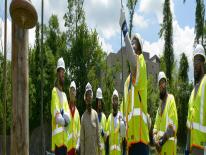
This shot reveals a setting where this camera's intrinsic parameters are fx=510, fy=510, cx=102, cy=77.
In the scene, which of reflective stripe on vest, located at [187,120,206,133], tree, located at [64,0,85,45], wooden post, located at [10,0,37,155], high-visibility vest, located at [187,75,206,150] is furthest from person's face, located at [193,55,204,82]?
tree, located at [64,0,85,45]

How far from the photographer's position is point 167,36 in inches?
1512

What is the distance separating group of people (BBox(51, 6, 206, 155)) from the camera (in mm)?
6223

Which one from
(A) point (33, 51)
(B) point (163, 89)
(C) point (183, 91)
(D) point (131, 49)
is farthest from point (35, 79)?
(D) point (131, 49)

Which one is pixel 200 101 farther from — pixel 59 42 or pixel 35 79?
pixel 59 42

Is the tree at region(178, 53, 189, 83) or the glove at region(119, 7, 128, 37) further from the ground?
the tree at region(178, 53, 189, 83)

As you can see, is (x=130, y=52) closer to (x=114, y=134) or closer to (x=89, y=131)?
(x=89, y=131)

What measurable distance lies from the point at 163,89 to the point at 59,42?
2511 centimetres

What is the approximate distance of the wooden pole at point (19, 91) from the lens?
521 centimetres

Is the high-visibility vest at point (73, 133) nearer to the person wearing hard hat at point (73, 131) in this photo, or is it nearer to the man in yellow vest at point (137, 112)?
the person wearing hard hat at point (73, 131)

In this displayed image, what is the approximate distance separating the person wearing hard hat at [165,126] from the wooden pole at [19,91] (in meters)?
3.06

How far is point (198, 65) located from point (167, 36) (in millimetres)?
32084

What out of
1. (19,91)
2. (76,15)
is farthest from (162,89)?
(76,15)

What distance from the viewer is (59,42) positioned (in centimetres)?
3281

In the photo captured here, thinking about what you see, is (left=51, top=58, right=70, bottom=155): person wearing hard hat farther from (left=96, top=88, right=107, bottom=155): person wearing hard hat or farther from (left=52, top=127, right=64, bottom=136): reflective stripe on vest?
(left=96, top=88, right=107, bottom=155): person wearing hard hat
